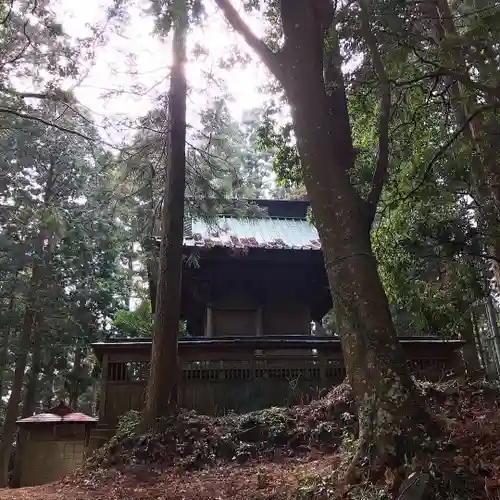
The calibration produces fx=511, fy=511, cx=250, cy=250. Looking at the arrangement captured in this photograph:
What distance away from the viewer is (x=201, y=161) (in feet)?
38.9

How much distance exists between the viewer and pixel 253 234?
13023 millimetres

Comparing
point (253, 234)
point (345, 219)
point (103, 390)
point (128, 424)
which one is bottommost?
point (128, 424)

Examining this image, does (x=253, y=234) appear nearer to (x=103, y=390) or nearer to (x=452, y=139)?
(x=103, y=390)

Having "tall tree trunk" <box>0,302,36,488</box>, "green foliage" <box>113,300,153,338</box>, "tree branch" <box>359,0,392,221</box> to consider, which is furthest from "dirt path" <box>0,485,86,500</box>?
"green foliage" <box>113,300,153,338</box>

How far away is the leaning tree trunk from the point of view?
4215mm

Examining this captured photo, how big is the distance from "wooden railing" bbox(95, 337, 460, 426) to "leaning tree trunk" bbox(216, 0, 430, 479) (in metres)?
4.98

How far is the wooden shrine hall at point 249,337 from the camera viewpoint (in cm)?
952

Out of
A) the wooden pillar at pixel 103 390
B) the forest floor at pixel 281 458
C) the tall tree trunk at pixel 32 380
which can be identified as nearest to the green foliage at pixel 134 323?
the tall tree trunk at pixel 32 380

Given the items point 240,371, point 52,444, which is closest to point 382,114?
point 240,371

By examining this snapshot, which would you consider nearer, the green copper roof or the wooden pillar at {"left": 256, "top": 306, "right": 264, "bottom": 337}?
the green copper roof

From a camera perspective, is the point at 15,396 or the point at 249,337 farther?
the point at 15,396

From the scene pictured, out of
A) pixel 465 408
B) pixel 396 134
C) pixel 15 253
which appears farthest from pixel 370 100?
pixel 15 253

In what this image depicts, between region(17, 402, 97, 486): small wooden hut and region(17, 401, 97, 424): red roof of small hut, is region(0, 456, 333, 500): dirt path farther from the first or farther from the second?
region(17, 402, 97, 486): small wooden hut

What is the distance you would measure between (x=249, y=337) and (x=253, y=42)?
588 centimetres
